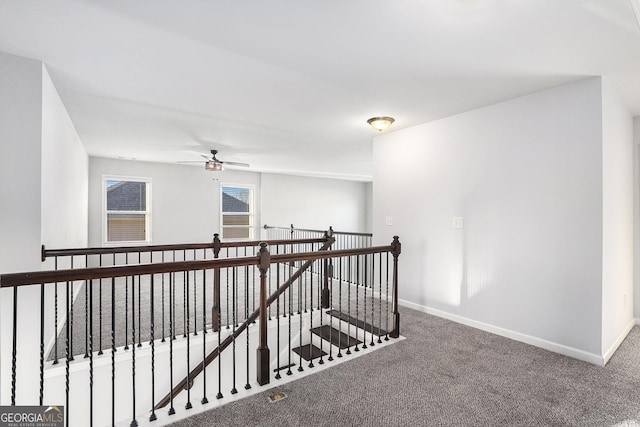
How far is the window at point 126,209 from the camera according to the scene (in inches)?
267

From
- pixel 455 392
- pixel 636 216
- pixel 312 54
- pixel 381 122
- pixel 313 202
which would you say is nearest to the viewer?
pixel 455 392

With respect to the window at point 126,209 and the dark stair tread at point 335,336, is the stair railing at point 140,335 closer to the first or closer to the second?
the dark stair tread at point 335,336

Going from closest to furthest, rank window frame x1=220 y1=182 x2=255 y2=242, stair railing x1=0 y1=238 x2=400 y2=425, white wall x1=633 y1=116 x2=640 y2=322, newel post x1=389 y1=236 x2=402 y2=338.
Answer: stair railing x1=0 y1=238 x2=400 y2=425
newel post x1=389 y1=236 x2=402 y2=338
white wall x1=633 y1=116 x2=640 y2=322
window frame x1=220 y1=182 x2=255 y2=242

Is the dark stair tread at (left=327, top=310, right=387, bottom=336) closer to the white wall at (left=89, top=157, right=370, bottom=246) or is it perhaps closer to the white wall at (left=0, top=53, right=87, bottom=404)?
the white wall at (left=0, top=53, right=87, bottom=404)

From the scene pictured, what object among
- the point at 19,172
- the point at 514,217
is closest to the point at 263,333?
the point at 19,172

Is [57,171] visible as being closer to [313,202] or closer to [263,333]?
[263,333]

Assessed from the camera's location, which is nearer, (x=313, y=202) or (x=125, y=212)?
(x=125, y=212)

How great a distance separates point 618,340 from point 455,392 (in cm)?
213

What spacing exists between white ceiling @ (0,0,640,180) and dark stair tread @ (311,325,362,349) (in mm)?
2574

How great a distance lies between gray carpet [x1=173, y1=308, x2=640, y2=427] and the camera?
1899mm

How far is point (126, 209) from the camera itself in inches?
274

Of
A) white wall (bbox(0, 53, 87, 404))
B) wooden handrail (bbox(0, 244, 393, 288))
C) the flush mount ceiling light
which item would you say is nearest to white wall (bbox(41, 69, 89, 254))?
white wall (bbox(0, 53, 87, 404))

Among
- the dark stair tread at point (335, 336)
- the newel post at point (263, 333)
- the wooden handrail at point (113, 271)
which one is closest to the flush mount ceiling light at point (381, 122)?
the wooden handrail at point (113, 271)

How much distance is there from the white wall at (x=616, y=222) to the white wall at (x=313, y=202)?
7090mm
